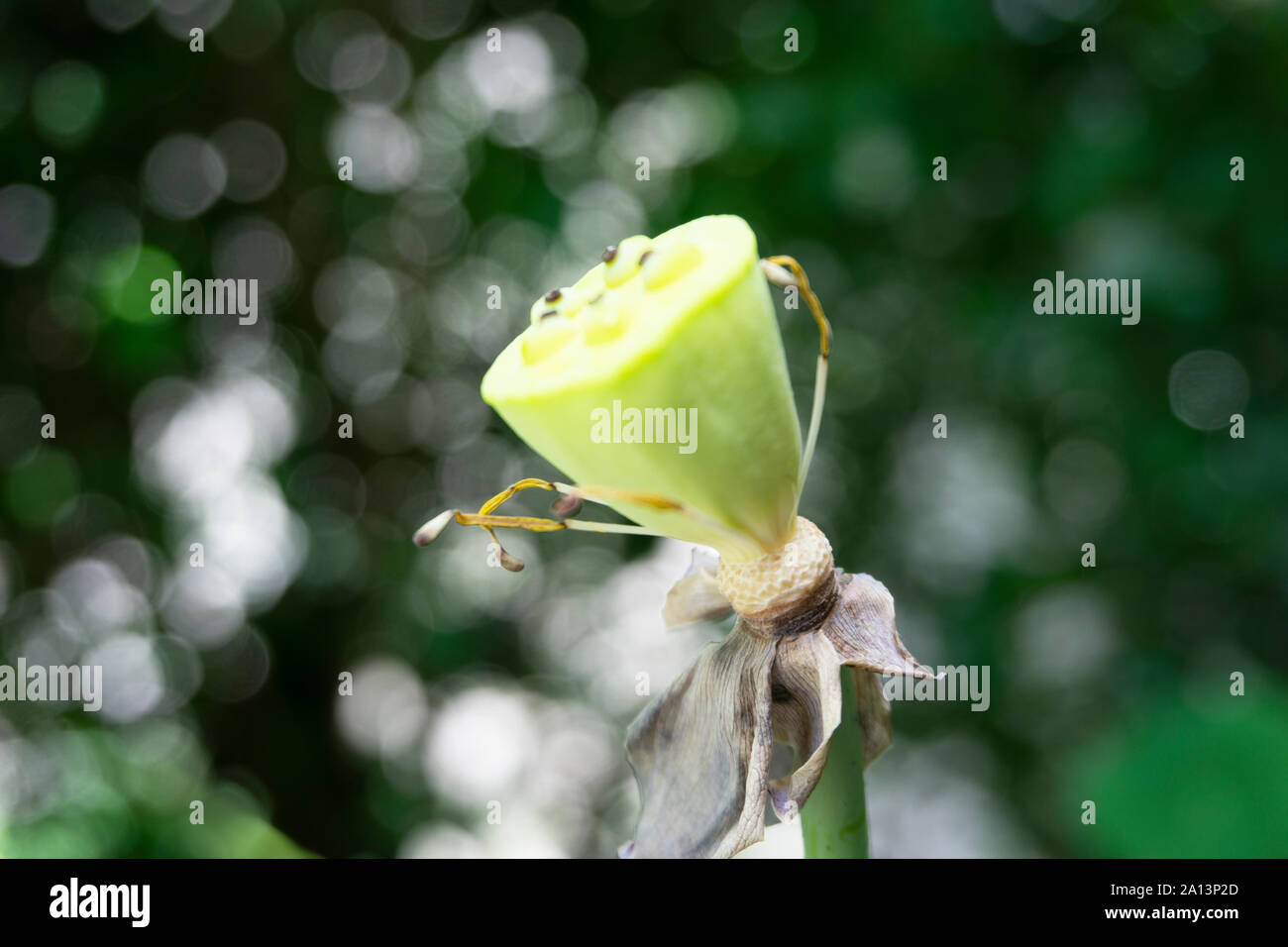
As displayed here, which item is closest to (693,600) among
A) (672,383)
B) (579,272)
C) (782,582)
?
(782,582)

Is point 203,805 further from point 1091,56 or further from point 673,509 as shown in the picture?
point 1091,56

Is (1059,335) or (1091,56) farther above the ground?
(1091,56)

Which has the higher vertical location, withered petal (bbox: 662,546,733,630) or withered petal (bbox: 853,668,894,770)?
withered petal (bbox: 662,546,733,630)

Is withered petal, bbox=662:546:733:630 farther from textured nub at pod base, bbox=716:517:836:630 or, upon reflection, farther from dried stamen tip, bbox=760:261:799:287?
dried stamen tip, bbox=760:261:799:287

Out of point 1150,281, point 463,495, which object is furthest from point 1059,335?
point 463,495

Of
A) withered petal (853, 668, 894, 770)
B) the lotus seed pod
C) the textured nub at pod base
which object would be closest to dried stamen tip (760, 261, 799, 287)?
the lotus seed pod

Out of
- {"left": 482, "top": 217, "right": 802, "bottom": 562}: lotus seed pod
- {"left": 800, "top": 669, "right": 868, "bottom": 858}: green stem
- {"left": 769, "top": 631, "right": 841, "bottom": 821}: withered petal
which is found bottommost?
{"left": 800, "top": 669, "right": 868, "bottom": 858}: green stem

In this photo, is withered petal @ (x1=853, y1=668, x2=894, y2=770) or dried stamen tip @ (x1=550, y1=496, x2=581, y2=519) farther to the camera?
withered petal @ (x1=853, y1=668, x2=894, y2=770)

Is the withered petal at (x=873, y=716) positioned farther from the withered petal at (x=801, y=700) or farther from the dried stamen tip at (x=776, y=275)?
the dried stamen tip at (x=776, y=275)
